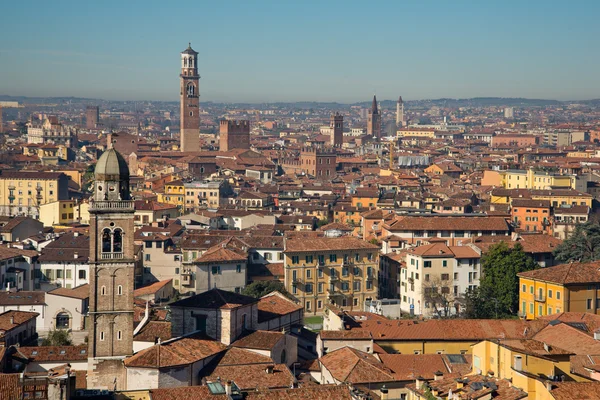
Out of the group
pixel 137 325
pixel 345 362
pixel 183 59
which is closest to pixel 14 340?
pixel 137 325

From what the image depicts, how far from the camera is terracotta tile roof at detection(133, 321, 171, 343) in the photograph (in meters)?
29.7

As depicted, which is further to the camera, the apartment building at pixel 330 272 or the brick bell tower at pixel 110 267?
the apartment building at pixel 330 272

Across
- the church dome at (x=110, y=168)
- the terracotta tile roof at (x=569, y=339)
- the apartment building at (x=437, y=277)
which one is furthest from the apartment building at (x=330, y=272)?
the church dome at (x=110, y=168)

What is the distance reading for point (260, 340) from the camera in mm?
29250

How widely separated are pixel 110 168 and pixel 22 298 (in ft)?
41.0

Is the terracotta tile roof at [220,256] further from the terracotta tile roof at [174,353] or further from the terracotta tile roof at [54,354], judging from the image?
the terracotta tile roof at [174,353]

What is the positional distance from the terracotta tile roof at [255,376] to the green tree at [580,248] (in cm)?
2300

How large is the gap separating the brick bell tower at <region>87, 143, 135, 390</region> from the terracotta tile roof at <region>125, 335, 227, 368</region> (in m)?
0.74

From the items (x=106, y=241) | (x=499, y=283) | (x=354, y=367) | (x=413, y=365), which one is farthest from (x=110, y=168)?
(x=499, y=283)

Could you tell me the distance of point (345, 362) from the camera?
27.7m

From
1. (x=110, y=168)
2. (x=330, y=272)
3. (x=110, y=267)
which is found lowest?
(x=330, y=272)

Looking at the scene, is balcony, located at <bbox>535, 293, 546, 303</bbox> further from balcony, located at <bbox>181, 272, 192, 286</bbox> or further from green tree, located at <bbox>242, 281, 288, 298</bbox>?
balcony, located at <bbox>181, 272, 192, 286</bbox>

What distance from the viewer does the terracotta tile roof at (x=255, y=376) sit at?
2617 cm

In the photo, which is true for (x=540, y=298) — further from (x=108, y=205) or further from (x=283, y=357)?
(x=108, y=205)
